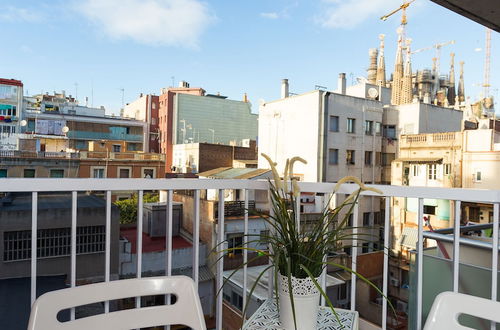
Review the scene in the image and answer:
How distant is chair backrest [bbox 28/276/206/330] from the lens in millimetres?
771

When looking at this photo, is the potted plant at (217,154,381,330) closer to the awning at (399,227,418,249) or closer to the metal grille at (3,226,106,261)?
the metal grille at (3,226,106,261)

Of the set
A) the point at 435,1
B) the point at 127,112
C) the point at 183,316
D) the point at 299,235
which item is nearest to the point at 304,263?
the point at 299,235

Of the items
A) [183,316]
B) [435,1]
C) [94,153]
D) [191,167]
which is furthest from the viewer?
[191,167]

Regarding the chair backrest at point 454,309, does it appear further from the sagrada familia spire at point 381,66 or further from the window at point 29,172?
the sagrada familia spire at point 381,66

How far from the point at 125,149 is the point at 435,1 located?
2518 cm

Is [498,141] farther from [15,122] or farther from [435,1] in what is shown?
[15,122]

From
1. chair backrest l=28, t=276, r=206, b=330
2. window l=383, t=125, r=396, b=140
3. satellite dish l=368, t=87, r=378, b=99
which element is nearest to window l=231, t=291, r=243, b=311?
chair backrest l=28, t=276, r=206, b=330

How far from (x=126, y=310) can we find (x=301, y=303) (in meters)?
0.56

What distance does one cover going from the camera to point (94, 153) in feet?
59.2

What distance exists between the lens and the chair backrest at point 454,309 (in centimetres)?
81

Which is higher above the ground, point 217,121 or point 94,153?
point 217,121

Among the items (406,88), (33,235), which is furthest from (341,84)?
(33,235)

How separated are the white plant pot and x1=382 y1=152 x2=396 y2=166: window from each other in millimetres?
17931

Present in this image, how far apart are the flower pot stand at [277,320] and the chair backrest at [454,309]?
0.42 m
